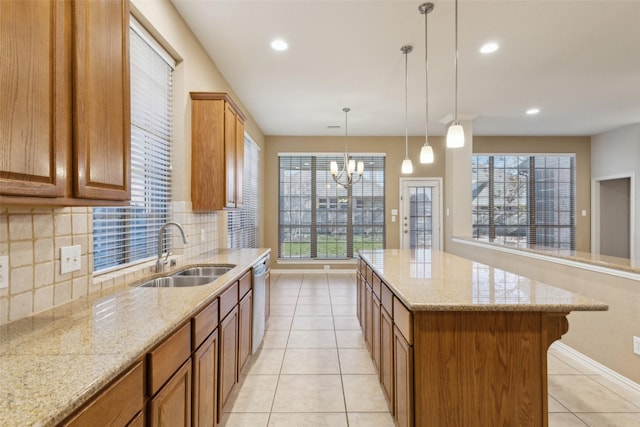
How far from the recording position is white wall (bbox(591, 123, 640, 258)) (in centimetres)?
569

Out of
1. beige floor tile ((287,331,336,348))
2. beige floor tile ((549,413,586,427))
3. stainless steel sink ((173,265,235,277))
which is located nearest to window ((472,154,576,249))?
beige floor tile ((287,331,336,348))

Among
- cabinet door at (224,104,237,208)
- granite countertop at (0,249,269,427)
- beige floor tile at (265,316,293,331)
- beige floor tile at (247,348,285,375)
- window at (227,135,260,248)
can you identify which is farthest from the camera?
window at (227,135,260,248)

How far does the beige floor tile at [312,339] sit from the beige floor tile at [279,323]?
0.19 meters

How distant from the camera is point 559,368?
2660mm

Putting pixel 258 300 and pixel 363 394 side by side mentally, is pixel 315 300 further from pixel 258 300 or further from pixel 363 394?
pixel 363 394

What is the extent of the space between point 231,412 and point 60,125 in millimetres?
1945

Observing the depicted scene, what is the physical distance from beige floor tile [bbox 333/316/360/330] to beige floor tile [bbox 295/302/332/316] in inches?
8.4

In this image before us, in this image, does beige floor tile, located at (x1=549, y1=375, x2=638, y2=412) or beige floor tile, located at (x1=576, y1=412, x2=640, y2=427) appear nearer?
beige floor tile, located at (x1=576, y1=412, x2=640, y2=427)

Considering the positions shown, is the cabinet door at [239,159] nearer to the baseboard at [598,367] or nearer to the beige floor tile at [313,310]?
the beige floor tile at [313,310]

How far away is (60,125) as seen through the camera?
102cm

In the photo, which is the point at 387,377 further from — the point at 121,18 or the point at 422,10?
the point at 422,10

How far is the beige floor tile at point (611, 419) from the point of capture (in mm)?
1970

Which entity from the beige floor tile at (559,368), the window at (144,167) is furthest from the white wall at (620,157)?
the window at (144,167)

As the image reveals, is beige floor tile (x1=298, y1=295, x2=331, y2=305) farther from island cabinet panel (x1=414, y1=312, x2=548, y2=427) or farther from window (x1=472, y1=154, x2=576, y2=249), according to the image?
window (x1=472, y1=154, x2=576, y2=249)
